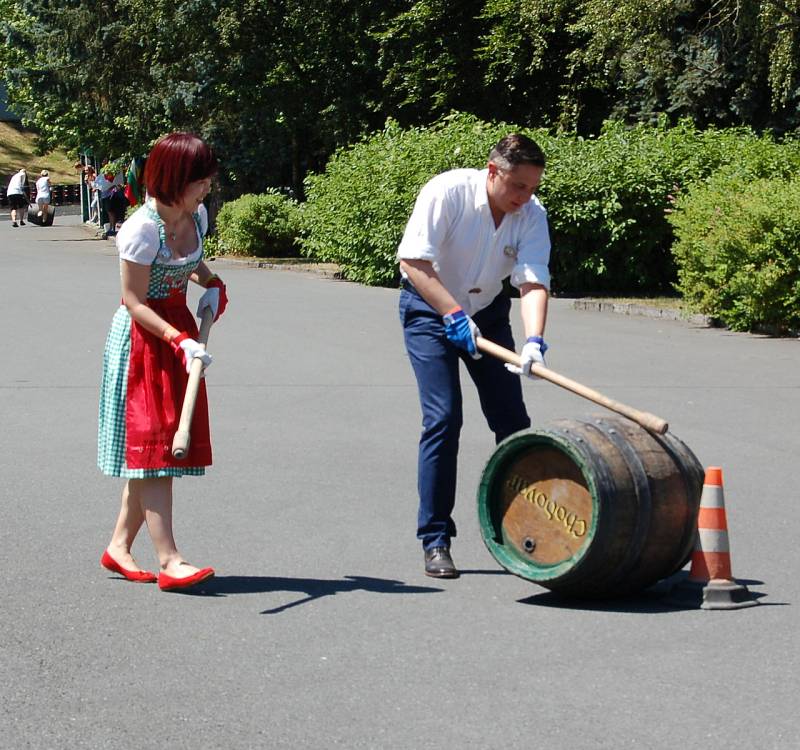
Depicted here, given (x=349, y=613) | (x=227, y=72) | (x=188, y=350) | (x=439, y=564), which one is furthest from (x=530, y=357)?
(x=227, y=72)

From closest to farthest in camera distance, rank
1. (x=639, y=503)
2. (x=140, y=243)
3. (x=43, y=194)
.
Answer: (x=639, y=503) < (x=140, y=243) < (x=43, y=194)

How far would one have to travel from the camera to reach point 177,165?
5.77m

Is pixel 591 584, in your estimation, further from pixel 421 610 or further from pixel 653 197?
pixel 653 197

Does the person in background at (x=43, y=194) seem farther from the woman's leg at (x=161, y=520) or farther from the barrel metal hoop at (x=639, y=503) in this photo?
the barrel metal hoop at (x=639, y=503)

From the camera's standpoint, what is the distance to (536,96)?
103 feet

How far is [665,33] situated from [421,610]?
63.2 feet

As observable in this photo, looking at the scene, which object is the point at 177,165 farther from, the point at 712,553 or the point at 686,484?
the point at 712,553

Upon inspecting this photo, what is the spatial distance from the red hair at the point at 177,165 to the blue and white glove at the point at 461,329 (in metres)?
1.10

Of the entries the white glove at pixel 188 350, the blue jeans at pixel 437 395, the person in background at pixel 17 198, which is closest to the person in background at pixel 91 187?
the person in background at pixel 17 198

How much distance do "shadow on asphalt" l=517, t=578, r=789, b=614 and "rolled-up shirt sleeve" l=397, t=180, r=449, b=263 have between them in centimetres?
140

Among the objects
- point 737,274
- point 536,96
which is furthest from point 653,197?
point 536,96

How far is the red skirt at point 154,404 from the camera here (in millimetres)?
5898

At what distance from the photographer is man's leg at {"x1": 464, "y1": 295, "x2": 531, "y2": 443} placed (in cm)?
635

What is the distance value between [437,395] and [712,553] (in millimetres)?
1278
